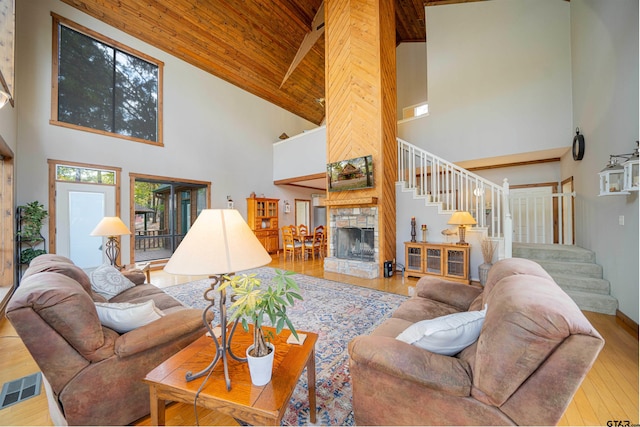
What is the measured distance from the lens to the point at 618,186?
2678 millimetres

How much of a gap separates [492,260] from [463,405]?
382 cm

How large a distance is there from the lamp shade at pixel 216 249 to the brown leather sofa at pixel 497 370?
0.78m

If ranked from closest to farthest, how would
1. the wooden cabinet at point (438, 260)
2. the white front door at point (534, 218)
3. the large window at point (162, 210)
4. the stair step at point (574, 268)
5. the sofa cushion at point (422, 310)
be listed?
the sofa cushion at point (422, 310) → the stair step at point (574, 268) → the wooden cabinet at point (438, 260) → the white front door at point (534, 218) → the large window at point (162, 210)

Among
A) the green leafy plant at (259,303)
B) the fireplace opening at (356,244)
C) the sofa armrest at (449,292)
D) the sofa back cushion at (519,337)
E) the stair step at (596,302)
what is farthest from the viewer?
the fireplace opening at (356,244)

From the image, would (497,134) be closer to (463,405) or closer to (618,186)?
(618,186)

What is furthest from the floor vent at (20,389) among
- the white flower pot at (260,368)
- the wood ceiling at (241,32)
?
the wood ceiling at (241,32)

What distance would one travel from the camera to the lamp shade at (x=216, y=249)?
114cm

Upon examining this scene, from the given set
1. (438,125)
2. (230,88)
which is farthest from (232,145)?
(438,125)

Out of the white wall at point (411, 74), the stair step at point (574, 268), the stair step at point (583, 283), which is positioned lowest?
the stair step at point (583, 283)

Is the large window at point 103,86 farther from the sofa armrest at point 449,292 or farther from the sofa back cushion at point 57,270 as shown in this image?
the sofa armrest at point 449,292

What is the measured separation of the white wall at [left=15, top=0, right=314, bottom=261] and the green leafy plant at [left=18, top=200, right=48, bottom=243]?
323mm

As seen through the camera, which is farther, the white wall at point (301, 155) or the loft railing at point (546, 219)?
the white wall at point (301, 155)

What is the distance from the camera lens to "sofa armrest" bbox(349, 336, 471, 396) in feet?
3.62

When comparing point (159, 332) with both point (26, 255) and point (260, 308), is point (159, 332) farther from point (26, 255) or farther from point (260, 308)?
point (26, 255)
